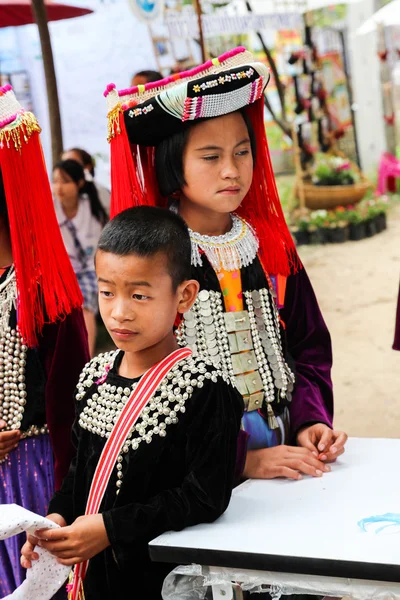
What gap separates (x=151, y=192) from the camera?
6.63ft

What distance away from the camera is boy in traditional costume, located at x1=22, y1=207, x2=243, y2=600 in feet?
4.95

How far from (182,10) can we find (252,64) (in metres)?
4.39

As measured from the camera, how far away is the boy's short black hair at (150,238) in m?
1.58

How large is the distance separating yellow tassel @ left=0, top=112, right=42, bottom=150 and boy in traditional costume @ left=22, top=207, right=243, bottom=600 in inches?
15.6

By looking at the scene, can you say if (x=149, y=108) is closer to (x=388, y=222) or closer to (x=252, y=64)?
(x=252, y=64)

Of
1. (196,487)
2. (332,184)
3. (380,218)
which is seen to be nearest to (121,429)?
(196,487)

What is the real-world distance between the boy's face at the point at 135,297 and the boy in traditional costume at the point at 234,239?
32 centimetres

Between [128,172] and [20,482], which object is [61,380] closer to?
[20,482]

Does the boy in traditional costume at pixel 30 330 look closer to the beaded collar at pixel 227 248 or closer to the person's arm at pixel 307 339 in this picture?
the beaded collar at pixel 227 248

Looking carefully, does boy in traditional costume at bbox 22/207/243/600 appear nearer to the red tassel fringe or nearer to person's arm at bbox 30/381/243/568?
person's arm at bbox 30/381/243/568

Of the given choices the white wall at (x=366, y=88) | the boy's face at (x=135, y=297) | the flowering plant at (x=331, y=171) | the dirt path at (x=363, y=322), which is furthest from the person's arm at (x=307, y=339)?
the white wall at (x=366, y=88)

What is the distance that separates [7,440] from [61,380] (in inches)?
7.0

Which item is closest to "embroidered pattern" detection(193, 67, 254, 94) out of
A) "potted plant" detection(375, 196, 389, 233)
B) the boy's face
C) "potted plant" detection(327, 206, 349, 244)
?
the boy's face

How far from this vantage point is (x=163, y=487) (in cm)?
158
